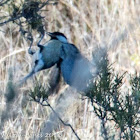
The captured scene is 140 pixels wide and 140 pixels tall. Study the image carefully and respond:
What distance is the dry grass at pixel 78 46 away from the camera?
3.07 metres

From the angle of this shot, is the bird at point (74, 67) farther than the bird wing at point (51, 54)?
No

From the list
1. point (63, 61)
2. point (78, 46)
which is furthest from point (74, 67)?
point (78, 46)

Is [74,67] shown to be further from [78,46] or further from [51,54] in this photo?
[78,46]

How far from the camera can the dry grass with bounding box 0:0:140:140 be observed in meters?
3.07

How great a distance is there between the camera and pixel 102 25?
12.9 ft

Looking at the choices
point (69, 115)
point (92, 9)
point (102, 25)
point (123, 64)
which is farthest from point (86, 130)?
point (92, 9)

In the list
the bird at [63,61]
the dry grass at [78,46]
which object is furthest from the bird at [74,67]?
the dry grass at [78,46]

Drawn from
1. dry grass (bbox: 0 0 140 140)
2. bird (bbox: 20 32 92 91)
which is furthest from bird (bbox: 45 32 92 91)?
dry grass (bbox: 0 0 140 140)

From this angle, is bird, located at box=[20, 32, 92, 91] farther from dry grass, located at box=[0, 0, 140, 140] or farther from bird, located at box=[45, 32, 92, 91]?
dry grass, located at box=[0, 0, 140, 140]

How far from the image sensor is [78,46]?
12.9ft

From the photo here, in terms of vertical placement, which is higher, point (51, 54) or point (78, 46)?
point (78, 46)

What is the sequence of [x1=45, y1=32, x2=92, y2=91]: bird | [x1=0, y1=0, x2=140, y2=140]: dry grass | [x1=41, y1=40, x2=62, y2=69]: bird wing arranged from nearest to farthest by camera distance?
[x1=45, y1=32, x2=92, y2=91]: bird → [x1=41, y1=40, x2=62, y2=69]: bird wing → [x1=0, y1=0, x2=140, y2=140]: dry grass

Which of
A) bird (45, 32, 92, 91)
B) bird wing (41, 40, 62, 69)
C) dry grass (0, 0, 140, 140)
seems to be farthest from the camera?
dry grass (0, 0, 140, 140)

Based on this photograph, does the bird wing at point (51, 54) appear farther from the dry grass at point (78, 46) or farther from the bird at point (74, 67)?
the dry grass at point (78, 46)
